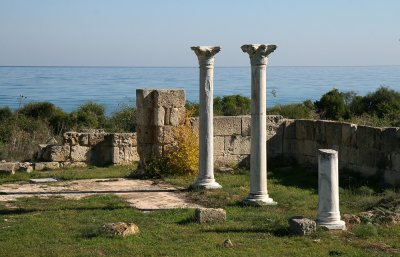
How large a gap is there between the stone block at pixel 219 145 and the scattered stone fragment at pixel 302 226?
927cm

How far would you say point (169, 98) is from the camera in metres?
20.1

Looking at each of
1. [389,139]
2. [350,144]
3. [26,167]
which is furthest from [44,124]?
[389,139]

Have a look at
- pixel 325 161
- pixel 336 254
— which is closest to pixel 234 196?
pixel 325 161

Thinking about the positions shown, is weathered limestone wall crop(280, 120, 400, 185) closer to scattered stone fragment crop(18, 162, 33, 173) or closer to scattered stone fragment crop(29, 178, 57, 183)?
scattered stone fragment crop(29, 178, 57, 183)

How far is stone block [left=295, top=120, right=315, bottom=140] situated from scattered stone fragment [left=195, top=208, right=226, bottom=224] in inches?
345

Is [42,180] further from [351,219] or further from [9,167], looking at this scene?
[351,219]

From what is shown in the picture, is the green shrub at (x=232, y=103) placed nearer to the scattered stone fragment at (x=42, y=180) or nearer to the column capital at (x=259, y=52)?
the scattered stone fragment at (x=42, y=180)

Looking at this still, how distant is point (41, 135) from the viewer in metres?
28.6

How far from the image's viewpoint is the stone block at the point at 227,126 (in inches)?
835

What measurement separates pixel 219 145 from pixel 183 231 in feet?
30.2

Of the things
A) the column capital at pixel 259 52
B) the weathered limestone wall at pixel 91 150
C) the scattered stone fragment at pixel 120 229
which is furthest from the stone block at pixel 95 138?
the scattered stone fragment at pixel 120 229

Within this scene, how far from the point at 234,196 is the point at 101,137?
7.02m

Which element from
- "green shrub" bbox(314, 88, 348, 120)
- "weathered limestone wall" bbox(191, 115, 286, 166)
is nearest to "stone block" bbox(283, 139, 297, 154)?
"weathered limestone wall" bbox(191, 115, 286, 166)

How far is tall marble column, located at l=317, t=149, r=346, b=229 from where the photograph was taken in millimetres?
12398
